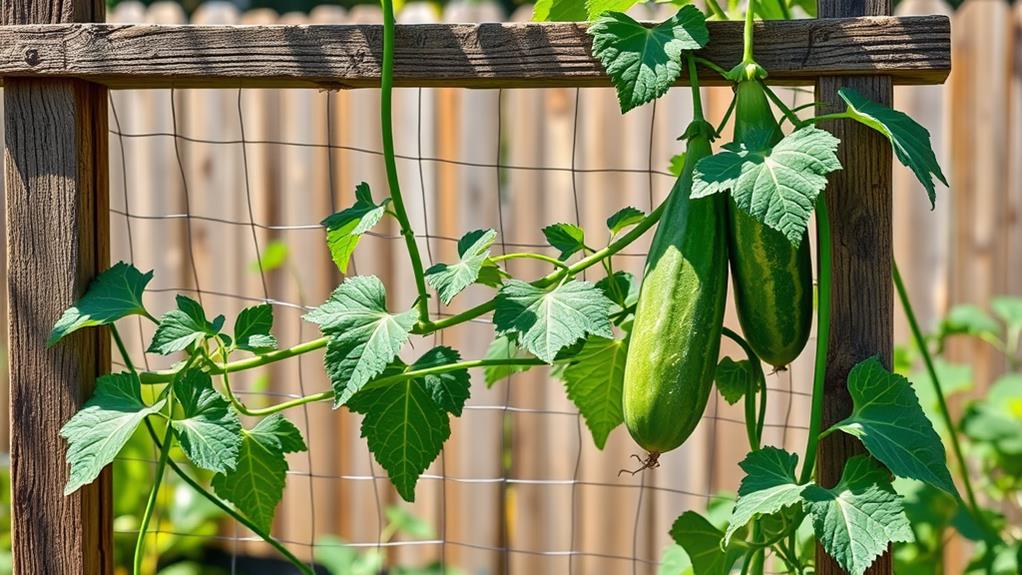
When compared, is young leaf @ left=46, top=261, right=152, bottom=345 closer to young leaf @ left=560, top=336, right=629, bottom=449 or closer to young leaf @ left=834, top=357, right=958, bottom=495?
young leaf @ left=560, top=336, right=629, bottom=449

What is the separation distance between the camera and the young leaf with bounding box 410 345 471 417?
1.47m

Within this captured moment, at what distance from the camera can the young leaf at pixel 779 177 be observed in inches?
46.6

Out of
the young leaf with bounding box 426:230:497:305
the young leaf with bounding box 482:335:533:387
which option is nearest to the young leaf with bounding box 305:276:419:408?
the young leaf with bounding box 426:230:497:305

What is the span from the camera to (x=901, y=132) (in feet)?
4.16

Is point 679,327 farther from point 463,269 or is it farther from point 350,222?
point 350,222

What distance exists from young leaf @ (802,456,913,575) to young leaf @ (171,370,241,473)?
71cm

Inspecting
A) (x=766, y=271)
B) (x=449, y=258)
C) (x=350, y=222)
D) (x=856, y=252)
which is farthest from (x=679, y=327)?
(x=449, y=258)

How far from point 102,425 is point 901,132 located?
1076 mm

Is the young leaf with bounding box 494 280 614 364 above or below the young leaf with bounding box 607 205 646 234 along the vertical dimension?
below

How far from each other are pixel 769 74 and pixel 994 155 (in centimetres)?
271

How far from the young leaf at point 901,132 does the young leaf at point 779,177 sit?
0.26ft

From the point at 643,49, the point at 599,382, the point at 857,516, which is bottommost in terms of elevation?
the point at 857,516

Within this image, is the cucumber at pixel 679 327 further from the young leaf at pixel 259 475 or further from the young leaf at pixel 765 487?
the young leaf at pixel 259 475

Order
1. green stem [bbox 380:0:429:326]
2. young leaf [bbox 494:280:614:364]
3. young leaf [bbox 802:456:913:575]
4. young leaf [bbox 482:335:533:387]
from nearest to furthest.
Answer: young leaf [bbox 802:456:913:575] < young leaf [bbox 494:280:614:364] < green stem [bbox 380:0:429:326] < young leaf [bbox 482:335:533:387]
